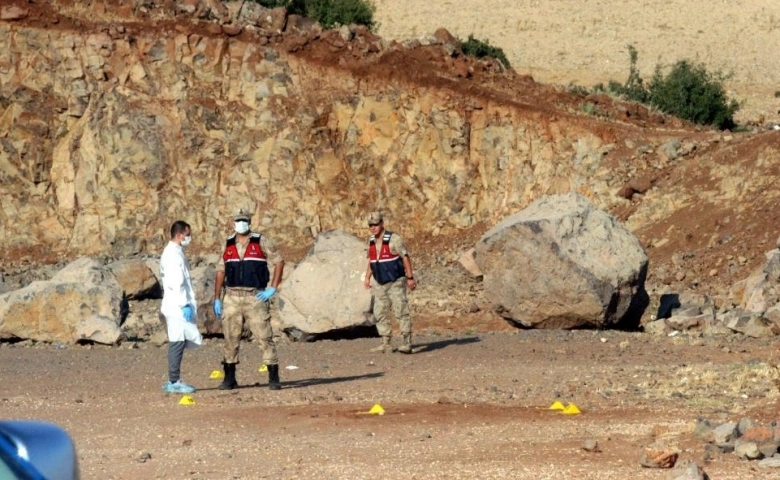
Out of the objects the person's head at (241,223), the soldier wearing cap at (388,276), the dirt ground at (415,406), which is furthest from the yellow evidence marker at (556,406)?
the soldier wearing cap at (388,276)

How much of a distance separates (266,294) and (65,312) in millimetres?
7484

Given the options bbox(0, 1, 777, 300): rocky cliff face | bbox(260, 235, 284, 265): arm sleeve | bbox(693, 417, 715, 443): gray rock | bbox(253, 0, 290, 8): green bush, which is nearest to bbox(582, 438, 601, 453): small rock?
bbox(693, 417, 715, 443): gray rock

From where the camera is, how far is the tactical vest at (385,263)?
18.0 m

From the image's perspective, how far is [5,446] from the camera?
171 inches

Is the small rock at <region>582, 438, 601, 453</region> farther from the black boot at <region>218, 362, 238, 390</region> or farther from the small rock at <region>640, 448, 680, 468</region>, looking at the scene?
the black boot at <region>218, 362, 238, 390</region>

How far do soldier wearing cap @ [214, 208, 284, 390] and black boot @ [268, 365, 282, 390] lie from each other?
0.06 metres

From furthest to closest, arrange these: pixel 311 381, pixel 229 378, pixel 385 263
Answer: pixel 385 263
pixel 311 381
pixel 229 378

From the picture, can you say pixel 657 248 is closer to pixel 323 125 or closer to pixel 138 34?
pixel 323 125

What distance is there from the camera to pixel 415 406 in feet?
43.8

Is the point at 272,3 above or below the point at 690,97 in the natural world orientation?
above

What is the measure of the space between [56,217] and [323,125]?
6.48 m

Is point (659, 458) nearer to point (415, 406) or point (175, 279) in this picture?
point (415, 406)

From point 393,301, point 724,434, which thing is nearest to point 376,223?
point 393,301

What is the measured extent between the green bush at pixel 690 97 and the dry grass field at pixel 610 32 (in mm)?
12622
